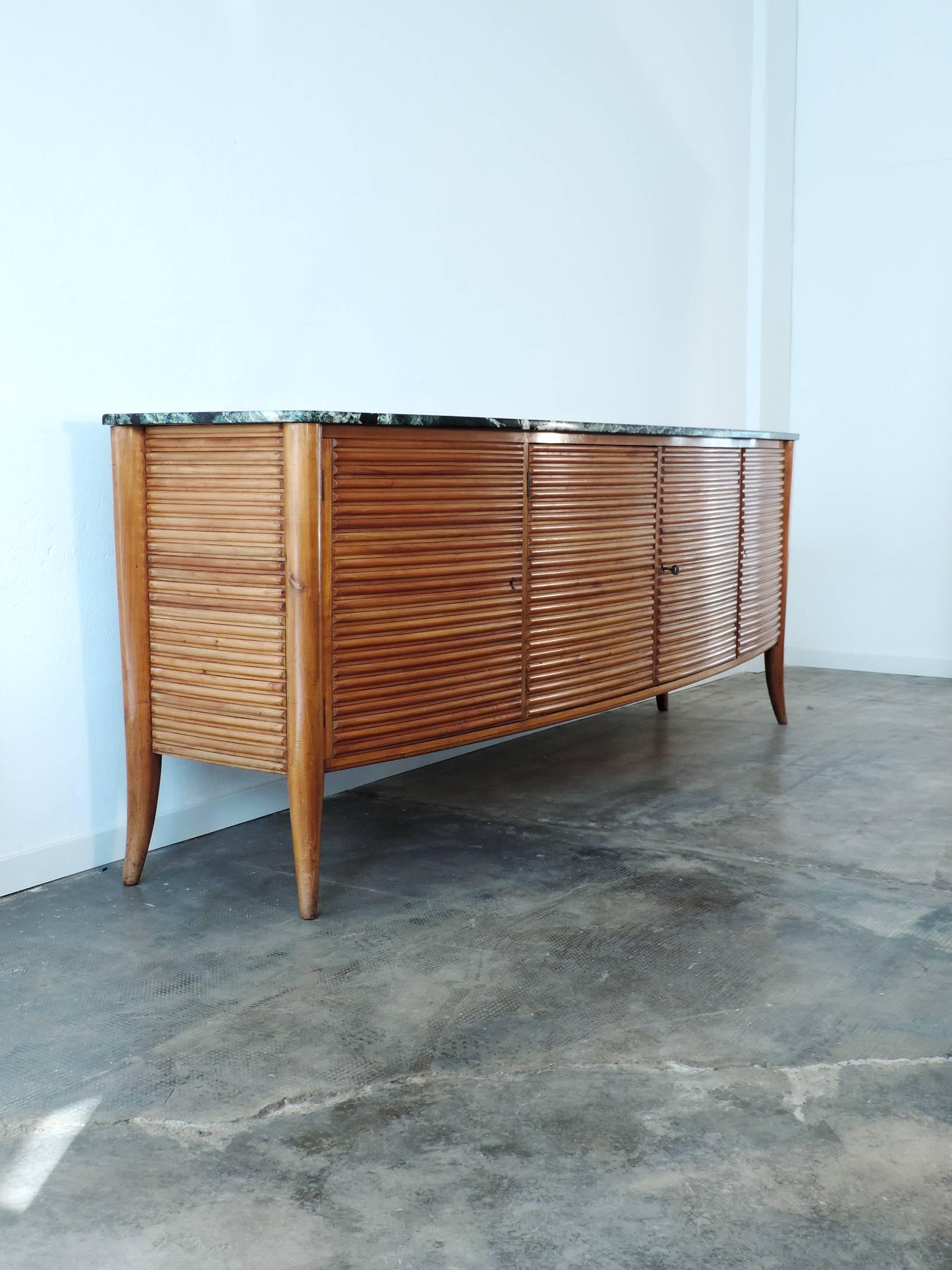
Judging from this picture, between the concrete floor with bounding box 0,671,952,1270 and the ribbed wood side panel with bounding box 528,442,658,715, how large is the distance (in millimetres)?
367

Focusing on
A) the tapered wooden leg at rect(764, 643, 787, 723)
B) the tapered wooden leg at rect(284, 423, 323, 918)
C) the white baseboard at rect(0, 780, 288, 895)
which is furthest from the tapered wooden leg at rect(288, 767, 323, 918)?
the tapered wooden leg at rect(764, 643, 787, 723)

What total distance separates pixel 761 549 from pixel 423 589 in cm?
173

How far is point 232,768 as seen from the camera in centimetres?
271

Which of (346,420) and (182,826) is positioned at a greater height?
(346,420)

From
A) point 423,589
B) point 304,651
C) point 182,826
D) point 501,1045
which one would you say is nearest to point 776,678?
point 423,589

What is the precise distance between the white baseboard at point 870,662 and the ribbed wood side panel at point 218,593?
11.8 ft

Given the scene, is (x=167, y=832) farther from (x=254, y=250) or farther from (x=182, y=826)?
(x=254, y=250)

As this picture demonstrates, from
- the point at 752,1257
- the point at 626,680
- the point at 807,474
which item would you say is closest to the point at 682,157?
the point at 807,474

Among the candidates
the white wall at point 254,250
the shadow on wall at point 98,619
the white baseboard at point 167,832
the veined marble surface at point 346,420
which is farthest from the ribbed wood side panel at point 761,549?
the shadow on wall at point 98,619

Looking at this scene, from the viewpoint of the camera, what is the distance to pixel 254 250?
2660 millimetres

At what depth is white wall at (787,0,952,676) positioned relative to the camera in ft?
16.0

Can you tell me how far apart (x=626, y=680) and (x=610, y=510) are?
→ 1.38ft

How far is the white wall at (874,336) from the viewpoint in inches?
192

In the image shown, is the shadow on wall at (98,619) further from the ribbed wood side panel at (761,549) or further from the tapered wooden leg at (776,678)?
the tapered wooden leg at (776,678)
